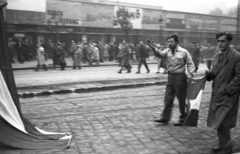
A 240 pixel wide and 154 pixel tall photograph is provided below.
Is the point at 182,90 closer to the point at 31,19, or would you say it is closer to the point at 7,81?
the point at 7,81

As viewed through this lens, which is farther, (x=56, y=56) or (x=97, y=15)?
(x=97, y=15)

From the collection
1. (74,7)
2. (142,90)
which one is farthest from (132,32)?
(142,90)

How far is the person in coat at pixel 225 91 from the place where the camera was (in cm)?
395

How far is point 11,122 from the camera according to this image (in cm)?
439

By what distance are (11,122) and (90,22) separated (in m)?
26.1

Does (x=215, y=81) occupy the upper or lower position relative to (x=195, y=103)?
upper

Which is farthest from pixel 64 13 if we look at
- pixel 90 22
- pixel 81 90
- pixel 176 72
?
pixel 176 72

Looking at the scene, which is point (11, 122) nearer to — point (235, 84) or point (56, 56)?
point (235, 84)

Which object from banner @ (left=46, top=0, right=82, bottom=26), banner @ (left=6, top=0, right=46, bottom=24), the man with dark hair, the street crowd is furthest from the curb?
banner @ (left=46, top=0, right=82, bottom=26)

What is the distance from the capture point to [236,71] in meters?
3.93

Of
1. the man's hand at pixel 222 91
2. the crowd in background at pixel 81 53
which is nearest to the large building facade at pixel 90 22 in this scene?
the crowd in background at pixel 81 53

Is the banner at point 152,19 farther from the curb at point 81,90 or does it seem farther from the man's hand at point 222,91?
the man's hand at point 222,91

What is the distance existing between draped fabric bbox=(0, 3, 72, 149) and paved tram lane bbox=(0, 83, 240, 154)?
167 millimetres

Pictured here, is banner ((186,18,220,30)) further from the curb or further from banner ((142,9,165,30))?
the curb
